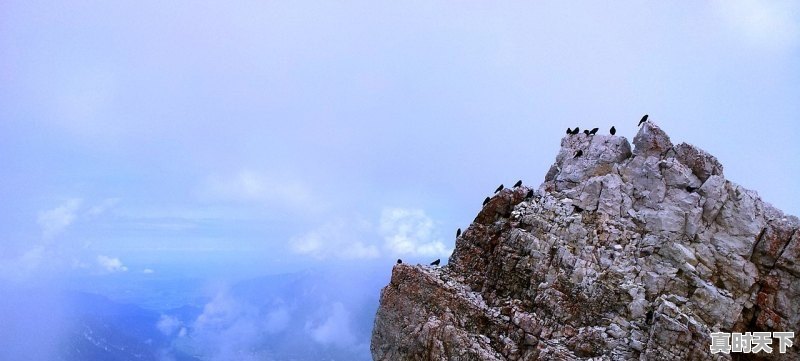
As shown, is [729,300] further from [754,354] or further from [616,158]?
[616,158]

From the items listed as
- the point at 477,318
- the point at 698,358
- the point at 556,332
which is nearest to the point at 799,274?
the point at 698,358

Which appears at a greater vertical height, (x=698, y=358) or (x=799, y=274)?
(x=799, y=274)

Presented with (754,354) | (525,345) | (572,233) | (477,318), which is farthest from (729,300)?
(477,318)

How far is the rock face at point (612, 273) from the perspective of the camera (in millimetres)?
31719

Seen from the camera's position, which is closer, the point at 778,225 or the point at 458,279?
the point at 778,225

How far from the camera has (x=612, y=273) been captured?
33.1 meters

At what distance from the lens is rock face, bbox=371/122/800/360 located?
31719 millimetres

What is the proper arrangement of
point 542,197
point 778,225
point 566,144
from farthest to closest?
1. point 566,144
2. point 542,197
3. point 778,225

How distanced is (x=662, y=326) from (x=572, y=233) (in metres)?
8.51

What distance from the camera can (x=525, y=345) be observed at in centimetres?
3284

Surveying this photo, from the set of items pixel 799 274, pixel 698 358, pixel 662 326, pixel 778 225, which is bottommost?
pixel 698 358

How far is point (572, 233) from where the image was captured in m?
35.5

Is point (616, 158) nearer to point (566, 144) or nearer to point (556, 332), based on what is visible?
point (566, 144)

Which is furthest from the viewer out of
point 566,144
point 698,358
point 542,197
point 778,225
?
point 566,144
